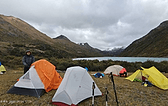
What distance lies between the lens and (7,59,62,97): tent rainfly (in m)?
5.12

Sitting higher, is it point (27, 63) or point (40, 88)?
point (27, 63)

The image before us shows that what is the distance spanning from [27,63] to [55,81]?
2.39 metres

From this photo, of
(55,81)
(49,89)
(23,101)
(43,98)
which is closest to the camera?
(23,101)

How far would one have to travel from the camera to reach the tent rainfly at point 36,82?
202 inches

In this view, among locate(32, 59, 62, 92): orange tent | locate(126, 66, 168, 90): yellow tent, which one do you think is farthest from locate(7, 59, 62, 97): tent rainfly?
locate(126, 66, 168, 90): yellow tent

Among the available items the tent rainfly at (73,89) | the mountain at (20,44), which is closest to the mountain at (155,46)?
the mountain at (20,44)

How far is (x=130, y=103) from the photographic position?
4645mm

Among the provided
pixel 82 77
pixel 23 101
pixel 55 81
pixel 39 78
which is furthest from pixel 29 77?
pixel 82 77

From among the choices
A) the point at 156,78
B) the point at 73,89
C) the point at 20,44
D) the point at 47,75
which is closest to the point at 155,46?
the point at 156,78

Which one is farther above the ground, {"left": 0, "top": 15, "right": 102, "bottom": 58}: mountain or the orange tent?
{"left": 0, "top": 15, "right": 102, "bottom": 58}: mountain

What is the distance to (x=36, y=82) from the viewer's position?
5.31m

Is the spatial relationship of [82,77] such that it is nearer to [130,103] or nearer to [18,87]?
[130,103]

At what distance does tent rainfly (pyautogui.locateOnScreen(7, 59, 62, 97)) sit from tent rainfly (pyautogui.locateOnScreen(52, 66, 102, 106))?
1.40 m

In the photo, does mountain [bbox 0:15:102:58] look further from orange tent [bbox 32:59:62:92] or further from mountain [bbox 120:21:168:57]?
mountain [bbox 120:21:168:57]
